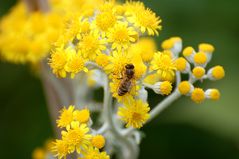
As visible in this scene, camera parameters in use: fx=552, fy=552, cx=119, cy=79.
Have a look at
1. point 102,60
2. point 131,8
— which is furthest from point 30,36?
point 102,60

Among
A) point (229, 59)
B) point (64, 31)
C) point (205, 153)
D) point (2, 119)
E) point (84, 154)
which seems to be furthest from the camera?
point (2, 119)

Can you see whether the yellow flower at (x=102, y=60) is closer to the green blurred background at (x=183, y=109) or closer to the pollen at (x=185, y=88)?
the pollen at (x=185, y=88)

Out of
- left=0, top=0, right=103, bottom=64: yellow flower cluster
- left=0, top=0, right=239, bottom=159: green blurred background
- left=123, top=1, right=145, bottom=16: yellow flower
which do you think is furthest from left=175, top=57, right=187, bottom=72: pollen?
left=0, top=0, right=239, bottom=159: green blurred background

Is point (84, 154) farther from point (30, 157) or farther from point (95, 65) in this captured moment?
point (30, 157)

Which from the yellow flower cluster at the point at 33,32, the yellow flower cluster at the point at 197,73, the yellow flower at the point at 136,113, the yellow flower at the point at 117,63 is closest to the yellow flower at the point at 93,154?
the yellow flower at the point at 136,113

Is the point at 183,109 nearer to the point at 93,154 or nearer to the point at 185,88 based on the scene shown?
the point at 185,88

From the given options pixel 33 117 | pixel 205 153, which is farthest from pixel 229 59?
pixel 33 117
